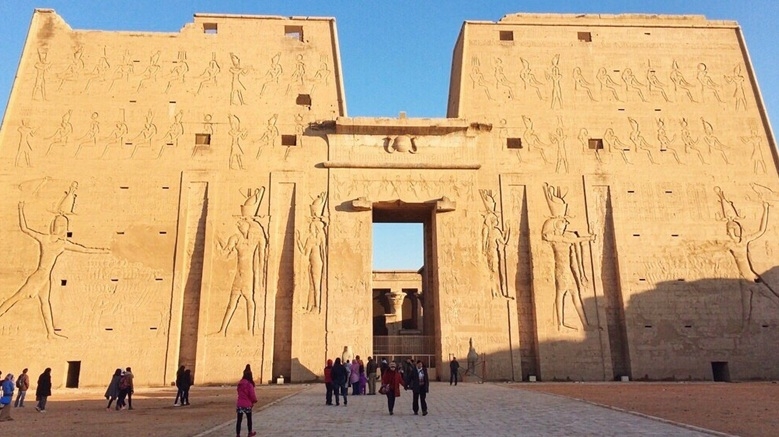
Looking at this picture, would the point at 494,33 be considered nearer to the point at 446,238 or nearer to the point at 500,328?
the point at 446,238

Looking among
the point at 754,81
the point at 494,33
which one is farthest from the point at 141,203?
the point at 754,81

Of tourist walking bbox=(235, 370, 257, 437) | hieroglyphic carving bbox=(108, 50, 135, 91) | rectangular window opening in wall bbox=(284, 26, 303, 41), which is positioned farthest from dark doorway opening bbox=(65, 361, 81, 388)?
rectangular window opening in wall bbox=(284, 26, 303, 41)

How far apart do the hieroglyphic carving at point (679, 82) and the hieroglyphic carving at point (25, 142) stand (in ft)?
77.5

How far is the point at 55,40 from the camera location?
20828mm

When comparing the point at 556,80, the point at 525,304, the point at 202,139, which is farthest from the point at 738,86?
the point at 202,139

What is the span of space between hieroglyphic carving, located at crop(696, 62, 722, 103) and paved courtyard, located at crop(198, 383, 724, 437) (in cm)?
1561

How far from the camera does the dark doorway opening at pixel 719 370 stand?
18.6 metres

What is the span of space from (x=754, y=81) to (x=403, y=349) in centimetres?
1704

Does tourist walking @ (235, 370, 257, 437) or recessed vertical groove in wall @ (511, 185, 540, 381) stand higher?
recessed vertical groove in wall @ (511, 185, 540, 381)

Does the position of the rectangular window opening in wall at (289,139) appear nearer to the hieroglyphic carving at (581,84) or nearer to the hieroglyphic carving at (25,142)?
the hieroglyphic carving at (25,142)

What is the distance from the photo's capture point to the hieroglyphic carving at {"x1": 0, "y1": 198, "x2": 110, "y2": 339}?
17.6 m

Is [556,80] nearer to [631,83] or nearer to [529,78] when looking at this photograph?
[529,78]

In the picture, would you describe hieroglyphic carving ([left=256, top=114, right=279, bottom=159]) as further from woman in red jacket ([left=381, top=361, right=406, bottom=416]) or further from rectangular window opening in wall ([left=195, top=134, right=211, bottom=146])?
woman in red jacket ([left=381, top=361, right=406, bottom=416])

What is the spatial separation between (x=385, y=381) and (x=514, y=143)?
13.3 meters
